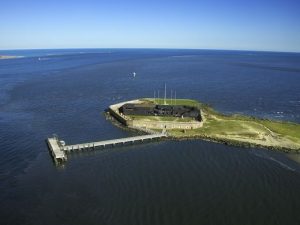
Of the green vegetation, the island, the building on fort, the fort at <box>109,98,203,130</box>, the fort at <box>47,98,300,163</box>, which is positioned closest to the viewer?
the fort at <box>47,98,300,163</box>

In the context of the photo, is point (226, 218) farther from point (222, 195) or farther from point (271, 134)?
point (271, 134)

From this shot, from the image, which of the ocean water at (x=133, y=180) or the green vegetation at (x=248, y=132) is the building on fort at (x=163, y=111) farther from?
the ocean water at (x=133, y=180)

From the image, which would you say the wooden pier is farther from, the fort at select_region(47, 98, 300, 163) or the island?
the island

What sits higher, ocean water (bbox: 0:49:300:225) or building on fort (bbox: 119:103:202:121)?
building on fort (bbox: 119:103:202:121)

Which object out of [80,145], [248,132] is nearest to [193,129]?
[248,132]

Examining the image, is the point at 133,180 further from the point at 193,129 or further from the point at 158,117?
the point at 158,117

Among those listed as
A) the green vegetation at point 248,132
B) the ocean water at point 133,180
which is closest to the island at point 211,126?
the green vegetation at point 248,132

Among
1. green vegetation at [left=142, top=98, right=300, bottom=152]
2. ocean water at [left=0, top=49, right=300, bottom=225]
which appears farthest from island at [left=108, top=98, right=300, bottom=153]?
ocean water at [left=0, top=49, right=300, bottom=225]
